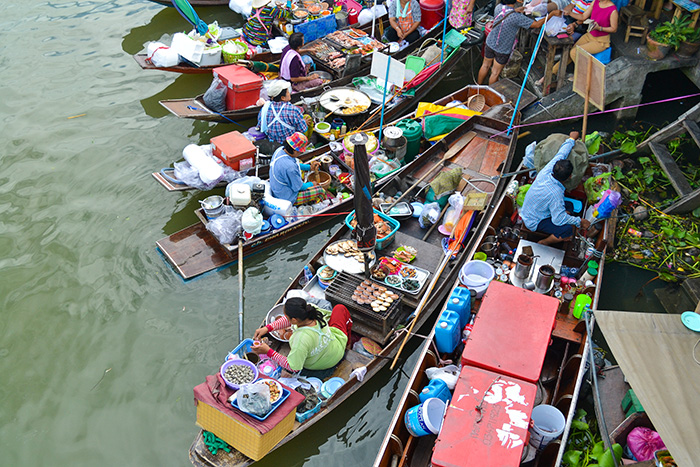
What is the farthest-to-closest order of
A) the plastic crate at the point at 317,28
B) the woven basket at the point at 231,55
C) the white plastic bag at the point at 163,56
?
1. the plastic crate at the point at 317,28
2. the woven basket at the point at 231,55
3. the white plastic bag at the point at 163,56

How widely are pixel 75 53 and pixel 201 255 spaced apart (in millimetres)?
8730

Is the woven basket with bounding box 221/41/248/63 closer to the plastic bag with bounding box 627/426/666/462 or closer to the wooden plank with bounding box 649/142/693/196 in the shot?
the wooden plank with bounding box 649/142/693/196

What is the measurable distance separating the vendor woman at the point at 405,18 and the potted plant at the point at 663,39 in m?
5.04

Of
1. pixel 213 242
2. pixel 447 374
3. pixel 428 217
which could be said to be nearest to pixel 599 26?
pixel 428 217

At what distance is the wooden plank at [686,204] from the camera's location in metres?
8.60

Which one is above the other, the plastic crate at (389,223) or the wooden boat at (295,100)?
the wooden boat at (295,100)

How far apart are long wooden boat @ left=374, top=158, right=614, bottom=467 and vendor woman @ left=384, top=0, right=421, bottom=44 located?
686 centimetres

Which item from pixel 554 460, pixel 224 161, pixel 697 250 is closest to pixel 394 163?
pixel 224 161

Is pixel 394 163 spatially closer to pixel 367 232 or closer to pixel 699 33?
pixel 367 232

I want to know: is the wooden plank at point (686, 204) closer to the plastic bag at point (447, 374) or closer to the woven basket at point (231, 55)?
the plastic bag at point (447, 374)

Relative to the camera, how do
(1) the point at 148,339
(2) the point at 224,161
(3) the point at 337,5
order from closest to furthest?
(1) the point at 148,339
(2) the point at 224,161
(3) the point at 337,5

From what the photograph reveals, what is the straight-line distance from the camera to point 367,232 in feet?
22.5

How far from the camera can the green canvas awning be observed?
4027 millimetres

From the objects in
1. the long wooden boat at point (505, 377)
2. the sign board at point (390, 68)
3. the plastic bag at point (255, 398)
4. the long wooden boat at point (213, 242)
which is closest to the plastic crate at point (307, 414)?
the plastic bag at point (255, 398)
